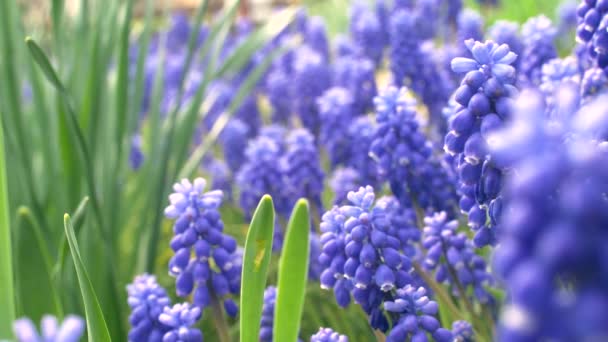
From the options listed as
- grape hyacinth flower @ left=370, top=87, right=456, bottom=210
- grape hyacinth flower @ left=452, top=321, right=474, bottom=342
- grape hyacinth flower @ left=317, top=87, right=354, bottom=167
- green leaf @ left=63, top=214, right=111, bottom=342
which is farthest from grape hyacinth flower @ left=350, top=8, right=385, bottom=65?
green leaf @ left=63, top=214, right=111, bottom=342

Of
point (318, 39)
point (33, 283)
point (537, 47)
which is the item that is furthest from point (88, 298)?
point (318, 39)

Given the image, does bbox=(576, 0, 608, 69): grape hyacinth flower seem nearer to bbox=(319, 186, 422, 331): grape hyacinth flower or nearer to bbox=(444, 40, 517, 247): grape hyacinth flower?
bbox=(444, 40, 517, 247): grape hyacinth flower

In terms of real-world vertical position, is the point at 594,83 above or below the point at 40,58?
below

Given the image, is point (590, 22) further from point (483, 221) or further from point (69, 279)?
point (69, 279)

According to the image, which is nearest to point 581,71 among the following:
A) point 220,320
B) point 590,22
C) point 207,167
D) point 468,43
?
point 590,22

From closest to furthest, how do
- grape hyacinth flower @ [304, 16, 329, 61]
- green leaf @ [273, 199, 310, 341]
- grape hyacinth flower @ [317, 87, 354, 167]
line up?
green leaf @ [273, 199, 310, 341] < grape hyacinth flower @ [317, 87, 354, 167] < grape hyacinth flower @ [304, 16, 329, 61]

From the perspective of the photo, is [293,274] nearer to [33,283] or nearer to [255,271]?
[255,271]

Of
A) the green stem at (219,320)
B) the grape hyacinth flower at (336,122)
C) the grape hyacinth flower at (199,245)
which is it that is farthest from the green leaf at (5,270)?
the grape hyacinth flower at (336,122)
